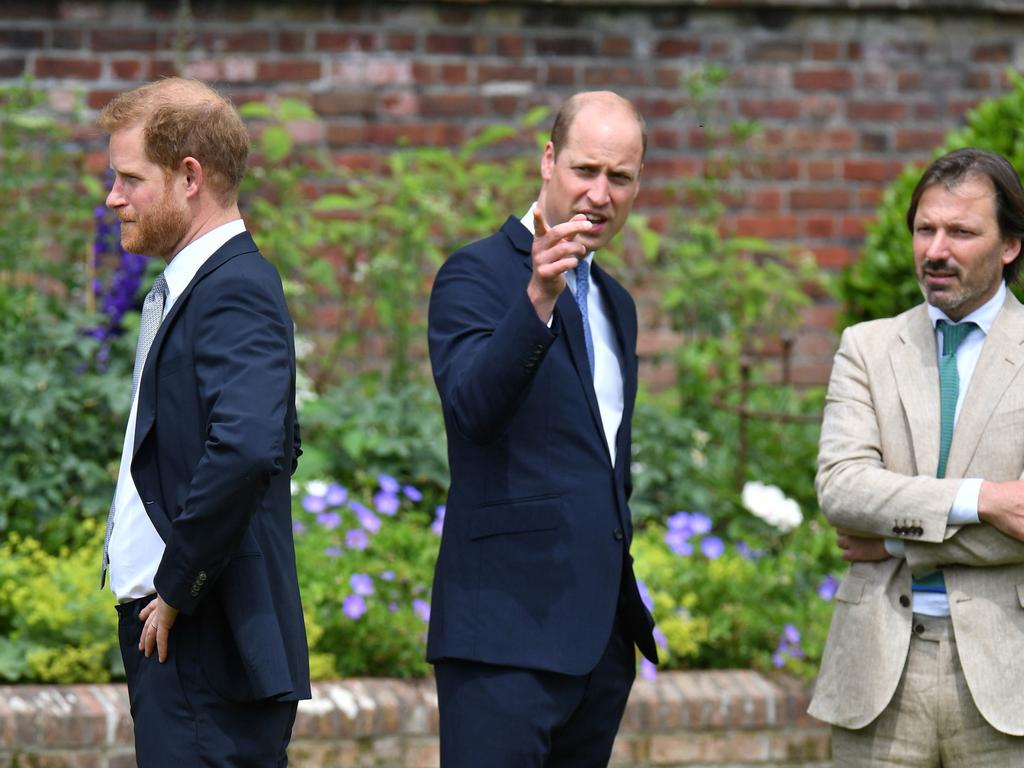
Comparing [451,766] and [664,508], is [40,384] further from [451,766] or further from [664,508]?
[451,766]

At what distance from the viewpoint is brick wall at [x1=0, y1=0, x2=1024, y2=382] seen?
21.7 feet

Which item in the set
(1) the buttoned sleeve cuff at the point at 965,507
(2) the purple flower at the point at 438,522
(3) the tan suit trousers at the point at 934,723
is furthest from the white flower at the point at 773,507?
(1) the buttoned sleeve cuff at the point at 965,507

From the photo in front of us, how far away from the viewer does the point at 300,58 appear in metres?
6.70

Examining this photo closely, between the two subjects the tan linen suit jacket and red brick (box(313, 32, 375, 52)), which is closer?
the tan linen suit jacket

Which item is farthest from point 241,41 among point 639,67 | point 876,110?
point 876,110

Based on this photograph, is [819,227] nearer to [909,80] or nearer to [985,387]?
[909,80]

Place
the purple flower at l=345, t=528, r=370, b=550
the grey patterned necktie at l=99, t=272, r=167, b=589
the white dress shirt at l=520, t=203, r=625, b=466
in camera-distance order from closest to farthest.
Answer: the grey patterned necktie at l=99, t=272, r=167, b=589, the white dress shirt at l=520, t=203, r=625, b=466, the purple flower at l=345, t=528, r=370, b=550

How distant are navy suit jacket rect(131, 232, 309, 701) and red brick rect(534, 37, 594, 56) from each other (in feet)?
13.6

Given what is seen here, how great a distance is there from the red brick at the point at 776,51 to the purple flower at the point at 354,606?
3408mm

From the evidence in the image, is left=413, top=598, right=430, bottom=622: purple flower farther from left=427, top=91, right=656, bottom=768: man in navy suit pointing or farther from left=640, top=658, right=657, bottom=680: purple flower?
left=427, top=91, right=656, bottom=768: man in navy suit pointing

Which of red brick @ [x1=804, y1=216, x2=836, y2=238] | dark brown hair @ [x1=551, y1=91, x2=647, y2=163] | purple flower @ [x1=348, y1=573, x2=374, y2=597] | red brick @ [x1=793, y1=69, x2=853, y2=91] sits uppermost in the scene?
red brick @ [x1=793, y1=69, x2=853, y2=91]

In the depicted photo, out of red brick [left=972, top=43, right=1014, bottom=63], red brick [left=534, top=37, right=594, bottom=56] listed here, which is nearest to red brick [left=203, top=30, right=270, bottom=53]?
red brick [left=534, top=37, right=594, bottom=56]

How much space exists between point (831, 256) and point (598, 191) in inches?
156

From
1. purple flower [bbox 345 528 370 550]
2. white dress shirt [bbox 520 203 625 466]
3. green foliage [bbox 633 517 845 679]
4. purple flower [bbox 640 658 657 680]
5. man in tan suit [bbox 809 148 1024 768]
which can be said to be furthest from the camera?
purple flower [bbox 345 528 370 550]
